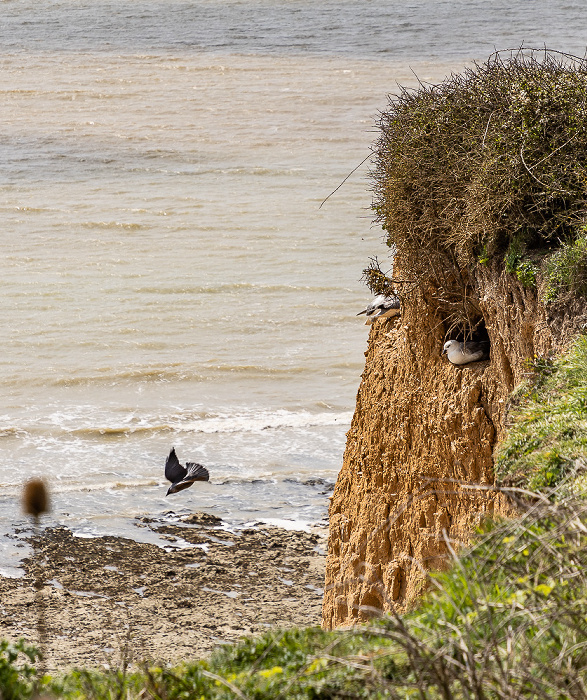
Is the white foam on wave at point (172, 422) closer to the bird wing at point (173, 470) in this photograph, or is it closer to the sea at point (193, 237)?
the sea at point (193, 237)

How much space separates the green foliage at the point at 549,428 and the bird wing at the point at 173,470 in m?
4.71

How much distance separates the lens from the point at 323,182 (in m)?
30.2

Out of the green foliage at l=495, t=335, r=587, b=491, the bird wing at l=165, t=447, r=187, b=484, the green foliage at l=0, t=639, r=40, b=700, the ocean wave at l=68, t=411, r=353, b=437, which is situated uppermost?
the green foliage at l=495, t=335, r=587, b=491

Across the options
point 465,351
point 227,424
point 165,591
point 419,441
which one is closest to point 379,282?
point 465,351

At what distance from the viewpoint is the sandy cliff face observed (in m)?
5.61

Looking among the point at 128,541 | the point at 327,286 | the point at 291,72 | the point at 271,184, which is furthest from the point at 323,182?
the point at 128,541

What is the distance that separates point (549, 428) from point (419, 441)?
242 centimetres

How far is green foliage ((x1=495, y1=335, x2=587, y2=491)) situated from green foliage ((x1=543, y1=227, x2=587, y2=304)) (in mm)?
355

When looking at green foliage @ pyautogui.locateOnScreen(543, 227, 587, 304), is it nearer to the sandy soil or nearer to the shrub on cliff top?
the shrub on cliff top

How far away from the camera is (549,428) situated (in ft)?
13.6

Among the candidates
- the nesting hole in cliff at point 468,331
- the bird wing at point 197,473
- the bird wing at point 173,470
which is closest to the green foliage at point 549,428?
the nesting hole in cliff at point 468,331

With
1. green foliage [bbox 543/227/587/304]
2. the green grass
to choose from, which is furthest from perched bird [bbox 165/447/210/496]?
the green grass

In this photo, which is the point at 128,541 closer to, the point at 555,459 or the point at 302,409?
the point at 302,409

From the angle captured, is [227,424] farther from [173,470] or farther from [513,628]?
[513,628]
